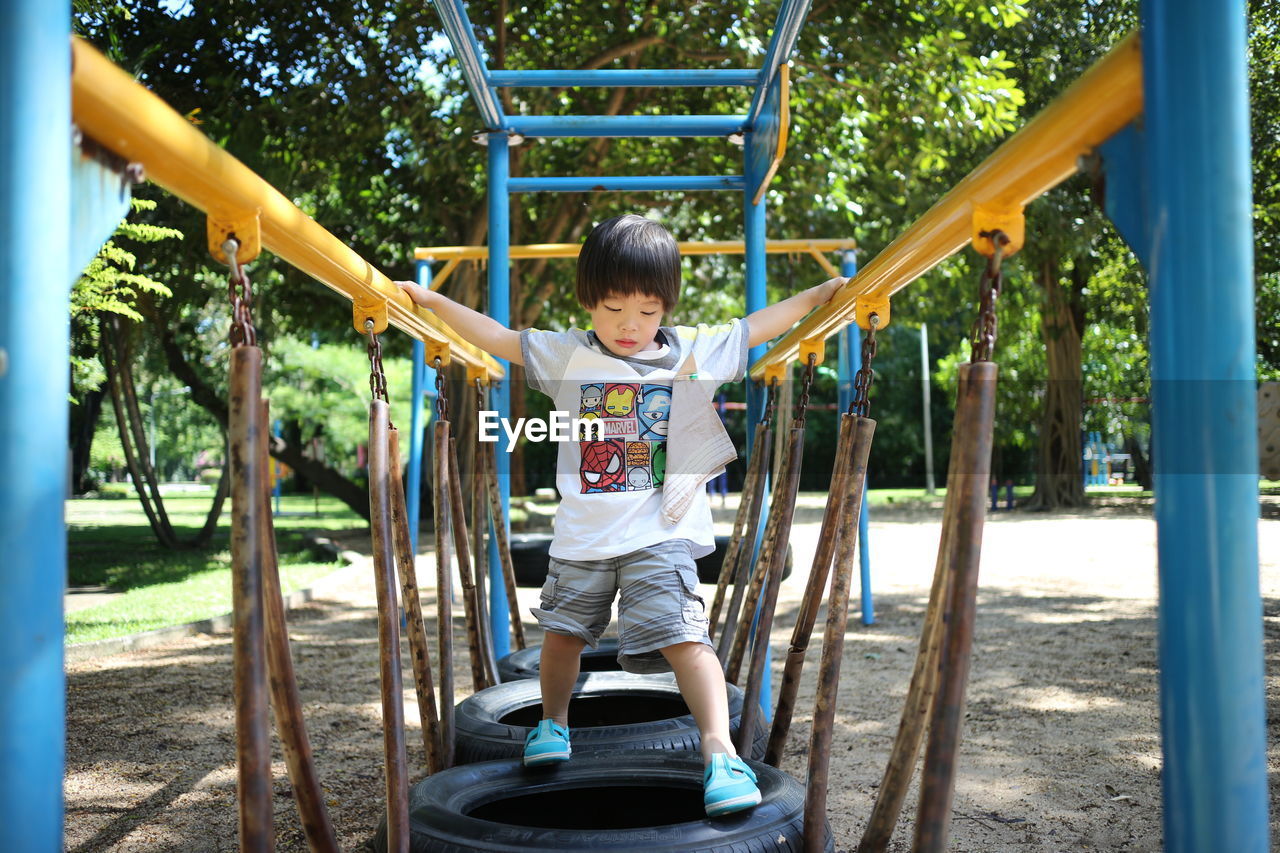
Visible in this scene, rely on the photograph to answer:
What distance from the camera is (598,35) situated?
→ 28.1ft

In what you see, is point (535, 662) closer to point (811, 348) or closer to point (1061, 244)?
point (811, 348)

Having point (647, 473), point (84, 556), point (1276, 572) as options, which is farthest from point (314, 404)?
point (647, 473)

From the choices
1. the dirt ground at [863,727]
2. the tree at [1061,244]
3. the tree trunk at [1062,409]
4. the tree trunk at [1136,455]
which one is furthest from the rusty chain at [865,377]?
the tree trunk at [1136,455]

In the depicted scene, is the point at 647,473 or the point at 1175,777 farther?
the point at 647,473

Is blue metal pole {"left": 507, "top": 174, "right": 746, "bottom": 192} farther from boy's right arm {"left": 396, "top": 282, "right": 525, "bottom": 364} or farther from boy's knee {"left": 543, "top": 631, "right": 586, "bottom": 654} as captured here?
boy's knee {"left": 543, "top": 631, "right": 586, "bottom": 654}

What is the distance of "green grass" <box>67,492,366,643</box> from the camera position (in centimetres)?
518

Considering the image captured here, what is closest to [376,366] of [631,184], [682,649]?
[682,649]

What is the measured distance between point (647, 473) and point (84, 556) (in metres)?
8.31

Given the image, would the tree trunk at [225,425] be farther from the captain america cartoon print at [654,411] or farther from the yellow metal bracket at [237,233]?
the yellow metal bracket at [237,233]

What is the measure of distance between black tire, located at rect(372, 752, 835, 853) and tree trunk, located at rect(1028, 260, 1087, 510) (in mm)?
13441

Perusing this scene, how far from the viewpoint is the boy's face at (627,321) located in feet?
6.26

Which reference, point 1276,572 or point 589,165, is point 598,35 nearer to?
point 589,165

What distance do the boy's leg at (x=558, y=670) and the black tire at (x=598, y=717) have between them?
0.34 ft

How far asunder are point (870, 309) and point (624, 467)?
0.55 meters
